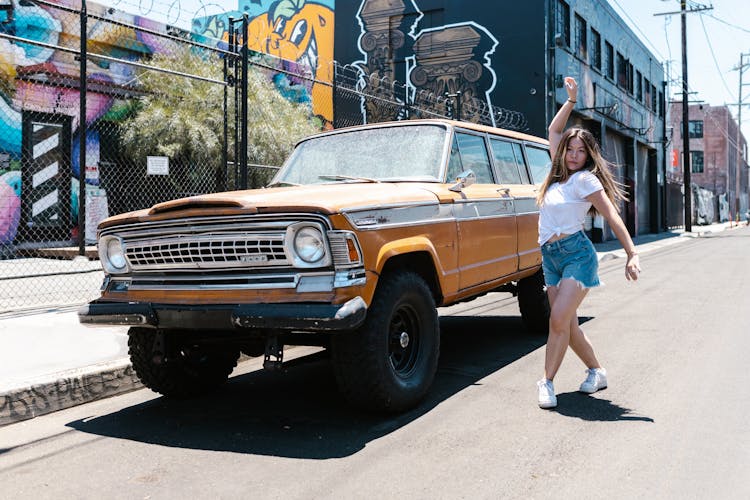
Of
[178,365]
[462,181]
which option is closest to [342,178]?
[462,181]

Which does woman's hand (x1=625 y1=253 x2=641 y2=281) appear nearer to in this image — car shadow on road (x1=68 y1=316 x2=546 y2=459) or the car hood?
the car hood

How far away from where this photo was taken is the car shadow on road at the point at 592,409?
166 inches

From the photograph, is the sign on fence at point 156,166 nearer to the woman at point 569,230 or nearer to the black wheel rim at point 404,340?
the black wheel rim at point 404,340

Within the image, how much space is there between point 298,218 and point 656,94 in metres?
40.7

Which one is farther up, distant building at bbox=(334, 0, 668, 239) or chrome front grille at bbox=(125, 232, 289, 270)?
distant building at bbox=(334, 0, 668, 239)

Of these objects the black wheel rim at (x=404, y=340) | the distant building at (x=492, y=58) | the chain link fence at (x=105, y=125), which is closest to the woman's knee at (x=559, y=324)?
the black wheel rim at (x=404, y=340)

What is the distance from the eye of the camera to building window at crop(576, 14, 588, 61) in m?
25.6

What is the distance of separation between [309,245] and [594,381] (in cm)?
231

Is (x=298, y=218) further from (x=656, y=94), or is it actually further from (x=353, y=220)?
(x=656, y=94)

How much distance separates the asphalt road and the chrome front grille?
0.89 meters

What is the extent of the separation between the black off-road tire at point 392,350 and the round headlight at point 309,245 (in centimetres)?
47

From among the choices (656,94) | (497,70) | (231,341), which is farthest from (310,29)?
(231,341)

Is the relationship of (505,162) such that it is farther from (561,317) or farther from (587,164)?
(561,317)

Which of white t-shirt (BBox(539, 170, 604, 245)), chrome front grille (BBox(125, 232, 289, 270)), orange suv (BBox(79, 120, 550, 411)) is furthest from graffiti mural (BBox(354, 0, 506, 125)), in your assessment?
chrome front grille (BBox(125, 232, 289, 270))
